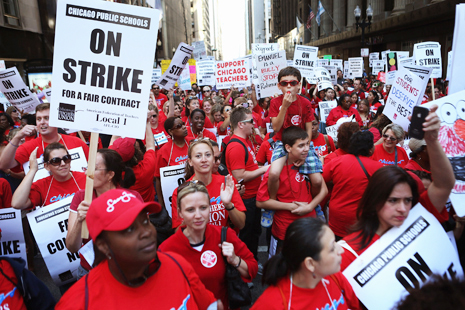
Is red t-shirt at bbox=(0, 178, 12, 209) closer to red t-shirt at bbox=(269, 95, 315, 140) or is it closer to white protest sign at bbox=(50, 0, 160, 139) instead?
white protest sign at bbox=(50, 0, 160, 139)

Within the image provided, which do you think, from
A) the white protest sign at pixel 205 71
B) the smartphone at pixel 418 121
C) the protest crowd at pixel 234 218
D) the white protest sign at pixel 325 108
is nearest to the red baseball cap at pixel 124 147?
the protest crowd at pixel 234 218

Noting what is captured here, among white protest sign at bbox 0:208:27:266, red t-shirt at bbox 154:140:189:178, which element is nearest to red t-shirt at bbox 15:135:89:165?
red t-shirt at bbox 154:140:189:178

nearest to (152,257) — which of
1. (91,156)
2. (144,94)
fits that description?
(91,156)

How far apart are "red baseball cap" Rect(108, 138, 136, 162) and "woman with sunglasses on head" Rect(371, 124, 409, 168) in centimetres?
316

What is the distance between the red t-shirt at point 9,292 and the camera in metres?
2.09

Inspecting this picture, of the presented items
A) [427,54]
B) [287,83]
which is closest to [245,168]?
[287,83]

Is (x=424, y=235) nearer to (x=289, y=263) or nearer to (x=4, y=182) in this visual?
(x=289, y=263)

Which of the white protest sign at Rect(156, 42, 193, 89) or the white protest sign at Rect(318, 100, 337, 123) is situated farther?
the white protest sign at Rect(318, 100, 337, 123)

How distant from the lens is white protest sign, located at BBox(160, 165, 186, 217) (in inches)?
185

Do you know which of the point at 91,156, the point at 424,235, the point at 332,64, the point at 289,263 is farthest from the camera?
the point at 332,64

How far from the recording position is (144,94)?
9.19ft

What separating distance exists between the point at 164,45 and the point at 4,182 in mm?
57555

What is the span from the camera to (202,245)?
261cm

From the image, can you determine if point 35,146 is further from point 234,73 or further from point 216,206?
point 234,73
